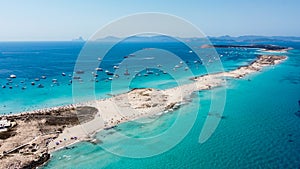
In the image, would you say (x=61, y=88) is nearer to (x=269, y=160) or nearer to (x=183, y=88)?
(x=183, y=88)

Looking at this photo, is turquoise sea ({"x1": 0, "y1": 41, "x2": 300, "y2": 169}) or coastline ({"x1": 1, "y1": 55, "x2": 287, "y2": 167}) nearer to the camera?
turquoise sea ({"x1": 0, "y1": 41, "x2": 300, "y2": 169})

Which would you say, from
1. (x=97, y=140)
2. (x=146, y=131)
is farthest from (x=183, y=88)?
(x=97, y=140)

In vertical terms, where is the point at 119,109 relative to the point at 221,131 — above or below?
above

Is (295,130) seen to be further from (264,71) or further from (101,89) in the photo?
(264,71)

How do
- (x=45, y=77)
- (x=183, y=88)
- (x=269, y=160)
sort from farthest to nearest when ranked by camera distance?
(x=45, y=77)
(x=183, y=88)
(x=269, y=160)

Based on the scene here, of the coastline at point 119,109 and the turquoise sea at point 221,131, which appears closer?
the turquoise sea at point 221,131

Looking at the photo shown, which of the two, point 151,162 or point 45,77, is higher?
point 45,77

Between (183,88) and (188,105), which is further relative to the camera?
(183,88)

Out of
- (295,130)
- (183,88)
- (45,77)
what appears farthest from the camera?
(45,77)

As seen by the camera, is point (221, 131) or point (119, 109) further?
point (119, 109)

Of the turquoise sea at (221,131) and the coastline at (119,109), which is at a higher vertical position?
the coastline at (119,109)

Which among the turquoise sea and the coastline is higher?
the coastline
